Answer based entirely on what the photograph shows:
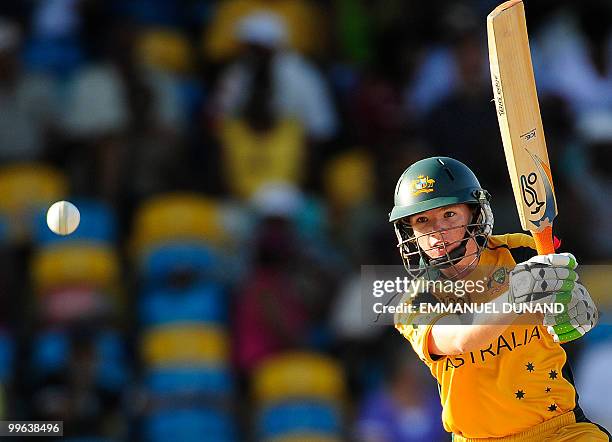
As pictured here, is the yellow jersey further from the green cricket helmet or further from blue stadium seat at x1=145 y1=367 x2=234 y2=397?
blue stadium seat at x1=145 y1=367 x2=234 y2=397

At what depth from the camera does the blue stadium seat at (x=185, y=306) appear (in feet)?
25.1

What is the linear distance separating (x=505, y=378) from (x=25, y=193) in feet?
15.0

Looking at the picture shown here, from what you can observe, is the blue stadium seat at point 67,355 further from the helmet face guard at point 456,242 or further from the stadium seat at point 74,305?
the helmet face guard at point 456,242

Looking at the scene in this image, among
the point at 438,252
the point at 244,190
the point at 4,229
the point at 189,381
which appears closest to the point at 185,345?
the point at 189,381

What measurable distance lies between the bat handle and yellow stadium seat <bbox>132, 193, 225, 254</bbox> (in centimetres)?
398

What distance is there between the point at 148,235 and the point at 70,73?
1497mm

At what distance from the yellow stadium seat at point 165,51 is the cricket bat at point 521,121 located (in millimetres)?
4827

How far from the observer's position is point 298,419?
7.29 meters

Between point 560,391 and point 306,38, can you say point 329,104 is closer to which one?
point 306,38

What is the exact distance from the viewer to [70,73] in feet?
28.7

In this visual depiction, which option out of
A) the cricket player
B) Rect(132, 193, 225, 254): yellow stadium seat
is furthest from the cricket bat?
Rect(132, 193, 225, 254): yellow stadium seat

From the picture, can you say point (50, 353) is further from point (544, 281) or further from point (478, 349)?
point (544, 281)

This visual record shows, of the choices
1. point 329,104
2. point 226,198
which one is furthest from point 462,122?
point 226,198

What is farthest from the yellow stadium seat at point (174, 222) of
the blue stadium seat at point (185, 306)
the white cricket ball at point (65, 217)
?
the white cricket ball at point (65, 217)
